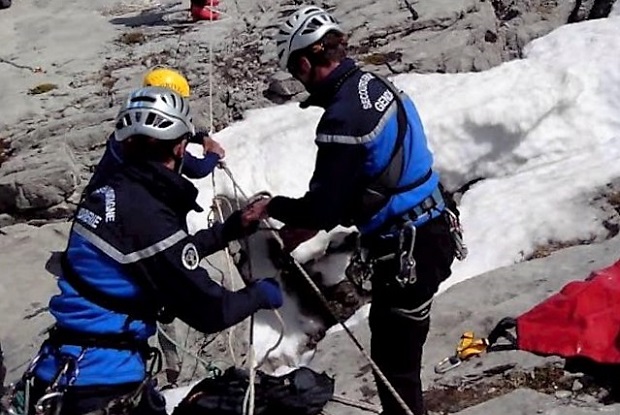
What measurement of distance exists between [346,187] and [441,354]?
2.60m

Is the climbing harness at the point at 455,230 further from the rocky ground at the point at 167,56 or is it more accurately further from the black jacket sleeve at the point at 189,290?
the rocky ground at the point at 167,56

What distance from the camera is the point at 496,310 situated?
750cm

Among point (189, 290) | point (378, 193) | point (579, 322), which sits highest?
point (189, 290)

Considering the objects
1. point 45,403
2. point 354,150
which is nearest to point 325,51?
point 354,150

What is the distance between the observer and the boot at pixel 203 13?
46.8ft

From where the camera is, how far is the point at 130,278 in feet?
14.4

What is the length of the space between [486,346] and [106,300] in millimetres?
3430

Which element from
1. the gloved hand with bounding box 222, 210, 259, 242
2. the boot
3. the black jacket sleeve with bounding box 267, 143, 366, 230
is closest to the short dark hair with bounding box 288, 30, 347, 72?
the black jacket sleeve with bounding box 267, 143, 366, 230

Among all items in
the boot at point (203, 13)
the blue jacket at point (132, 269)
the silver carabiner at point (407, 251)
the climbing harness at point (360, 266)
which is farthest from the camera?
the boot at point (203, 13)

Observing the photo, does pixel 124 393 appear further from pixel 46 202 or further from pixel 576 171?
pixel 576 171

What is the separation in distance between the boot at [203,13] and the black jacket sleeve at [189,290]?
33.1 ft

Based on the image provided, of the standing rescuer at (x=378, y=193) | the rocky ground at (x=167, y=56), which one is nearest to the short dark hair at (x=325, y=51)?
the standing rescuer at (x=378, y=193)

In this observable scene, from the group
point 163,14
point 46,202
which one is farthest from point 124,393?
point 163,14

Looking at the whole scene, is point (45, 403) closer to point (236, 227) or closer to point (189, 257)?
point (189, 257)
